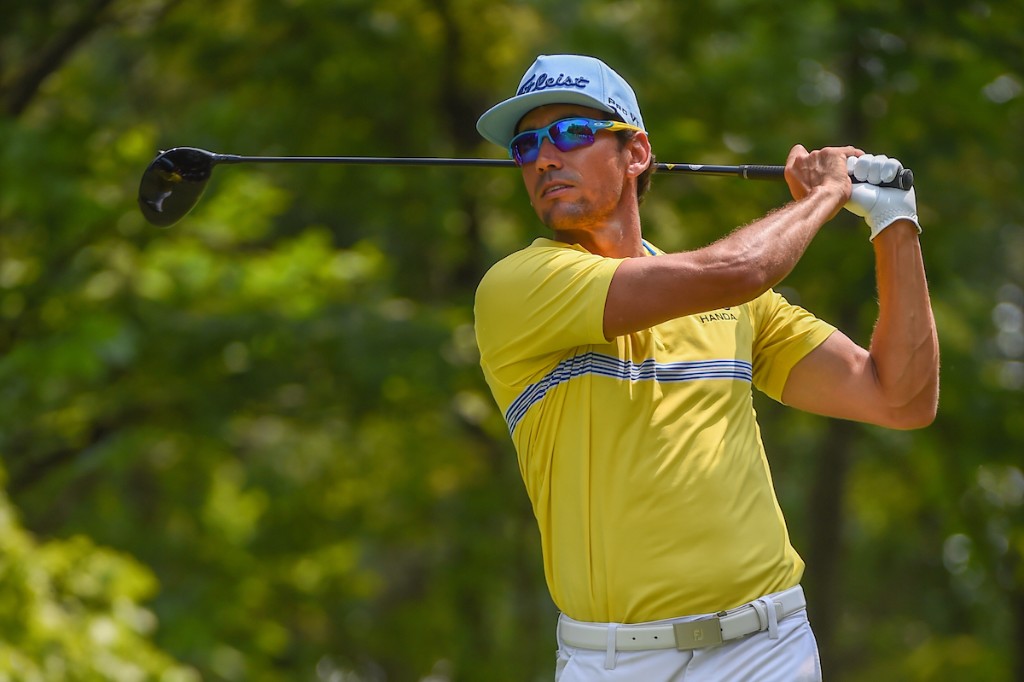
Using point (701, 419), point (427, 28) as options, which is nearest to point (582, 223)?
point (701, 419)

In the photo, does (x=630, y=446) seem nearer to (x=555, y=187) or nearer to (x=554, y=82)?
(x=555, y=187)

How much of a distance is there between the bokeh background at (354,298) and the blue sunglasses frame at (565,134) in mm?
4488

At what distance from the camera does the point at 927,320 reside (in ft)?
10.9

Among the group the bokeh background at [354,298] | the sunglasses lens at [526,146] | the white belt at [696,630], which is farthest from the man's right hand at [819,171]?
the bokeh background at [354,298]

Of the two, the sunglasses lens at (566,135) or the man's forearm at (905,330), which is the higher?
the sunglasses lens at (566,135)

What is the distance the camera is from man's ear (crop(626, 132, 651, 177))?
3535 millimetres

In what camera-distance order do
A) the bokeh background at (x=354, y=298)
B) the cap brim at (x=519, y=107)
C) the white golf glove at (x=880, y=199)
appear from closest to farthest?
the white golf glove at (x=880, y=199) → the cap brim at (x=519, y=107) → the bokeh background at (x=354, y=298)

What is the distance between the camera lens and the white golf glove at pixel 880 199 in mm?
3273

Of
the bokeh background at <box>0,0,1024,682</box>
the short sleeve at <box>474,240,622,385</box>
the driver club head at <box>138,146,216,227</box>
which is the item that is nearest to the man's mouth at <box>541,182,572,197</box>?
the short sleeve at <box>474,240,622,385</box>

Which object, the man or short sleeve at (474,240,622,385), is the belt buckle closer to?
the man

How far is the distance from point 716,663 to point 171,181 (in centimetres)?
212

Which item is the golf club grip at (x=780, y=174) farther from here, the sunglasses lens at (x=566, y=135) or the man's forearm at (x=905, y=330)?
the sunglasses lens at (x=566, y=135)

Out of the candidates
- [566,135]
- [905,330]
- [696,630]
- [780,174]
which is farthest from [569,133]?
[696,630]


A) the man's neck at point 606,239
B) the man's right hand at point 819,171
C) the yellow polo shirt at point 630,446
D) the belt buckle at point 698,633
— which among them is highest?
the man's right hand at point 819,171
